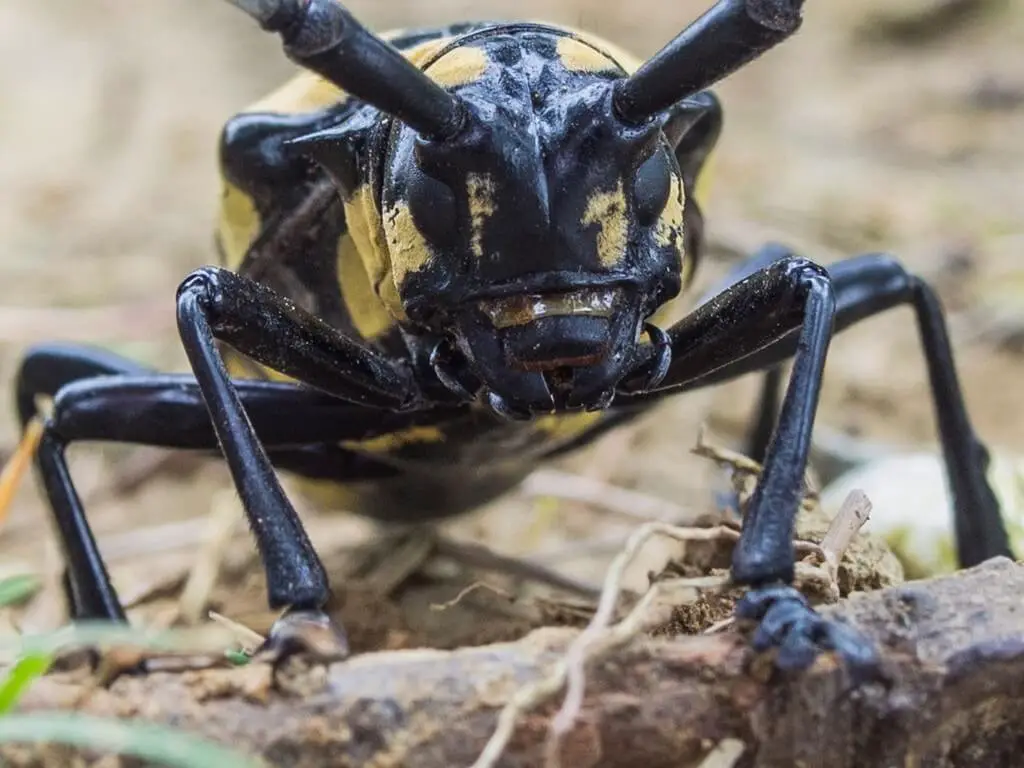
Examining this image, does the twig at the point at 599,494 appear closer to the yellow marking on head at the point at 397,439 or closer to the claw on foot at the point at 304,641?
the yellow marking on head at the point at 397,439

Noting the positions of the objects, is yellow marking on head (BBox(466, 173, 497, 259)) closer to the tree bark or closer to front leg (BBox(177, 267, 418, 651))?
front leg (BBox(177, 267, 418, 651))

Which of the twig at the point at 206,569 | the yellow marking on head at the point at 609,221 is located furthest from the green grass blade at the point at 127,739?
the twig at the point at 206,569

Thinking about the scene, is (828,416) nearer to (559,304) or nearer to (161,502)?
(161,502)

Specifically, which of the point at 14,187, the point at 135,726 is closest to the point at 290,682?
the point at 135,726

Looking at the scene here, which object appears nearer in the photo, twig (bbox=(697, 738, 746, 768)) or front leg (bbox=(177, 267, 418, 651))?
twig (bbox=(697, 738, 746, 768))

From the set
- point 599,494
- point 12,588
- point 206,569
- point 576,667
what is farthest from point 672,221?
point 599,494

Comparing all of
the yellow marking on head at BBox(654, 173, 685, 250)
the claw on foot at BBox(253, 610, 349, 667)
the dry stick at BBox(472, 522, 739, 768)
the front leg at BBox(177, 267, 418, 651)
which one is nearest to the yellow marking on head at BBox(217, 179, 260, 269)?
the front leg at BBox(177, 267, 418, 651)
